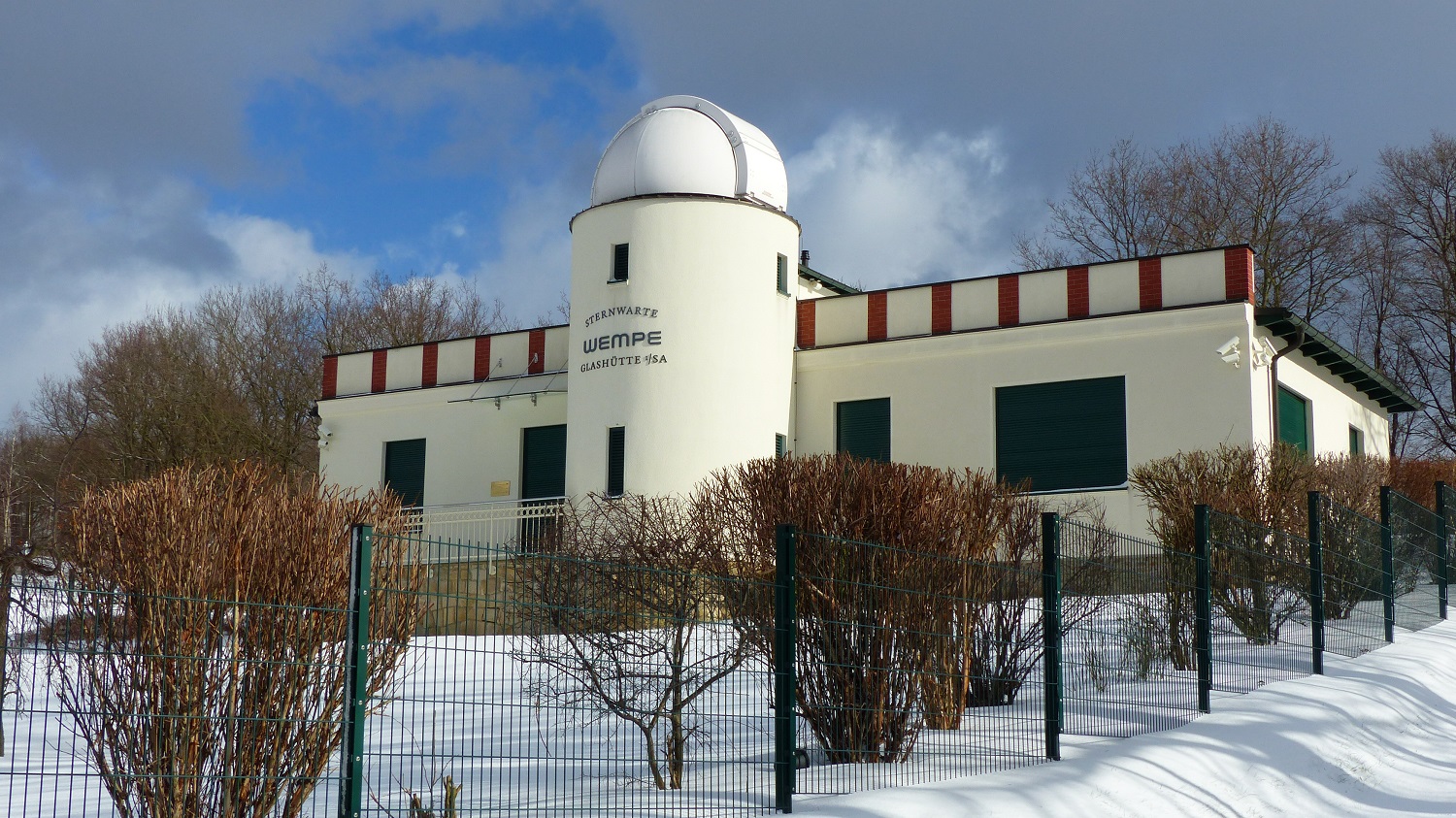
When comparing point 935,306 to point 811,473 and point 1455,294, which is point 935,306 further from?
point 1455,294

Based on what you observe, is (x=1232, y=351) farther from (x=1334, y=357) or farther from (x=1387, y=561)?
(x=1387, y=561)

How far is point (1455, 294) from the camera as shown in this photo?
3897 centimetres

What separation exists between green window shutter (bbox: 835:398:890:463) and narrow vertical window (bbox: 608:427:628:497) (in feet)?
13.1

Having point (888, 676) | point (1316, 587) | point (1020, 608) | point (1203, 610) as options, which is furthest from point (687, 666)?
point (1316, 587)

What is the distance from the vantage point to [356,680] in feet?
17.6

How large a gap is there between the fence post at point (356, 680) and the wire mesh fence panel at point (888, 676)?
130 inches

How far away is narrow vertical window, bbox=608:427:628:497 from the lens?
22.5 metres

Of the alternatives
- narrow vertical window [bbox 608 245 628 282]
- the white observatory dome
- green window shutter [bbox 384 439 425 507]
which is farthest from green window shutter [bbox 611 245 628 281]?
green window shutter [bbox 384 439 425 507]

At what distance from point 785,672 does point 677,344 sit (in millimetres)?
15452

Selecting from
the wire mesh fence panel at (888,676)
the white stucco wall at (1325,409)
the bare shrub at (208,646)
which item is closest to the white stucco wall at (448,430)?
the white stucco wall at (1325,409)

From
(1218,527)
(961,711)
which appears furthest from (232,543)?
(1218,527)

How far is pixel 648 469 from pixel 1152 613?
39.5ft

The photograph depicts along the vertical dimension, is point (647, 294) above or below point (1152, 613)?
above

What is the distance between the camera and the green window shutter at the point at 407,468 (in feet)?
93.1
